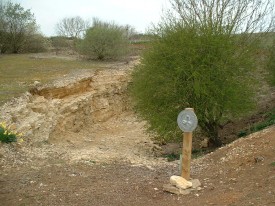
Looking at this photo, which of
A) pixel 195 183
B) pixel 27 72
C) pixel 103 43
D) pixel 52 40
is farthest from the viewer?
pixel 52 40

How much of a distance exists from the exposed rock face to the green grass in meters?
0.72

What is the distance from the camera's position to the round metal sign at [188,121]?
736cm

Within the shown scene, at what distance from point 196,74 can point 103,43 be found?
15469 mm

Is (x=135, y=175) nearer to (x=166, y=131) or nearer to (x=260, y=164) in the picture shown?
(x=260, y=164)

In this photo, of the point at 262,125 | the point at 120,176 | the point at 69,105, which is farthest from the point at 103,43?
the point at 120,176

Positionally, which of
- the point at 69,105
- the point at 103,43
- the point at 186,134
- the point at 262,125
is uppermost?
the point at 103,43

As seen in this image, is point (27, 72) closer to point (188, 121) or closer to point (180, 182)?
point (188, 121)

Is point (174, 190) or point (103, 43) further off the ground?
point (103, 43)

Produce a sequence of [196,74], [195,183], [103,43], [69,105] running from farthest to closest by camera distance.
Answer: [103,43]
[69,105]
[196,74]
[195,183]

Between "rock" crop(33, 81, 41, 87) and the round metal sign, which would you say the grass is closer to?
the round metal sign

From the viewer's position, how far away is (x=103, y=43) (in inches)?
1017

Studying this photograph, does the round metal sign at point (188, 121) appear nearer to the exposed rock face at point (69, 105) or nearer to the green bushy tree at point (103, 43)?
the exposed rock face at point (69, 105)

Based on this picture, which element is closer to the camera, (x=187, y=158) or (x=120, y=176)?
(x=187, y=158)

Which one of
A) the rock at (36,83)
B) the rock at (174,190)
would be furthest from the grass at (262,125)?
the rock at (36,83)
